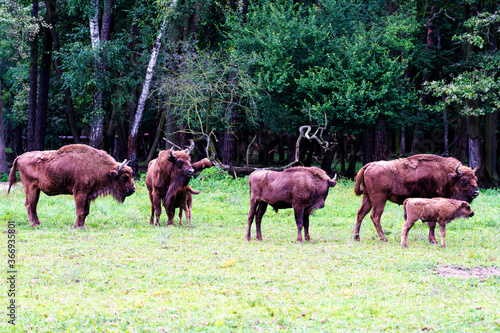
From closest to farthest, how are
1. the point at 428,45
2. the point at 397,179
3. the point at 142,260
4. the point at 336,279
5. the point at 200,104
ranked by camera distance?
1. the point at 336,279
2. the point at 142,260
3. the point at 397,179
4. the point at 200,104
5. the point at 428,45

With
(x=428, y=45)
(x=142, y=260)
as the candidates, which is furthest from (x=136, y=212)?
(x=428, y=45)

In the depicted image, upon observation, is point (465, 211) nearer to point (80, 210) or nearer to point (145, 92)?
point (80, 210)

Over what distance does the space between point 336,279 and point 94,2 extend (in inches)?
779

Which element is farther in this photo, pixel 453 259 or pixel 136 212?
pixel 136 212

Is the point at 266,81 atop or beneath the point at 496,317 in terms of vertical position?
atop

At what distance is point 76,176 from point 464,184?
29.7 ft

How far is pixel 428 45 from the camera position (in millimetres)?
28797

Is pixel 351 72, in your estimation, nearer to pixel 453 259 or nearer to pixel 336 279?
pixel 453 259

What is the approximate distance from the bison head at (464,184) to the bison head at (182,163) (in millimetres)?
6087

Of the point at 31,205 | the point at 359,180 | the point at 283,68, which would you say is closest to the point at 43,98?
the point at 283,68

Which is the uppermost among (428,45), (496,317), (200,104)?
(428,45)

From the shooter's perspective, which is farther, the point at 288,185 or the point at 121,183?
the point at 121,183

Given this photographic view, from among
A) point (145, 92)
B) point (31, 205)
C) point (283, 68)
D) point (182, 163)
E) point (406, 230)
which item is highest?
point (283, 68)

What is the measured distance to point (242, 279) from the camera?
8891 mm
